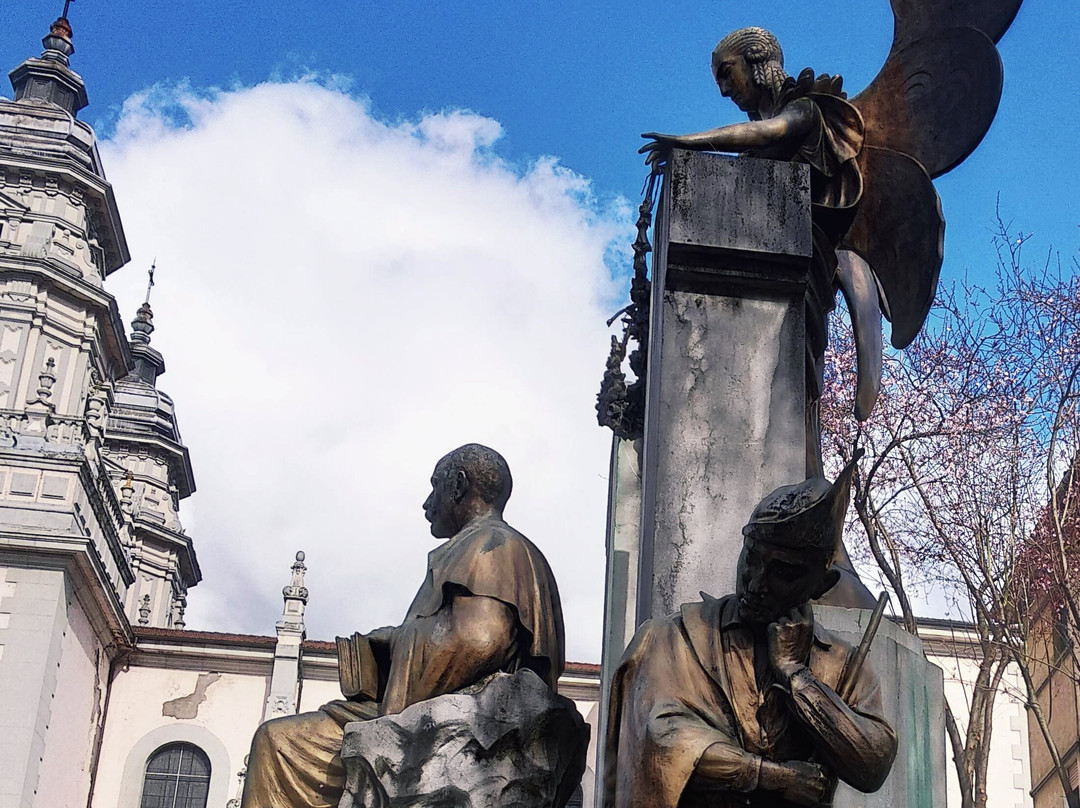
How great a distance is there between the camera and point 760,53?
6.00 m

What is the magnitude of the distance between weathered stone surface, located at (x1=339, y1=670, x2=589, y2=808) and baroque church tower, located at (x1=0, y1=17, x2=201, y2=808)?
29260 mm

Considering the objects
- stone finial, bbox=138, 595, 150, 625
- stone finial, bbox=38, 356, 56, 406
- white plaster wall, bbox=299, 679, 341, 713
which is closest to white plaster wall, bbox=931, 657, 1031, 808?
white plaster wall, bbox=299, 679, 341, 713

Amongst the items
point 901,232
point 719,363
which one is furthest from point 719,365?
point 901,232

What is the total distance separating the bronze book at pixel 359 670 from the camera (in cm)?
504

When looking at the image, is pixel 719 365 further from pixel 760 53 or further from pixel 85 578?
pixel 85 578

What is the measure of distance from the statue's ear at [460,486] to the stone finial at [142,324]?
172 feet

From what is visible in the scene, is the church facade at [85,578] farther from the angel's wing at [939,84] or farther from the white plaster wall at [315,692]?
the angel's wing at [939,84]

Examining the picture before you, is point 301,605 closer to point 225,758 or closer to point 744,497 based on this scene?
point 225,758

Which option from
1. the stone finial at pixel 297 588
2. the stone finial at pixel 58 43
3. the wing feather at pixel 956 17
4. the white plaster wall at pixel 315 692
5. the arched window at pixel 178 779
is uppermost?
the stone finial at pixel 58 43

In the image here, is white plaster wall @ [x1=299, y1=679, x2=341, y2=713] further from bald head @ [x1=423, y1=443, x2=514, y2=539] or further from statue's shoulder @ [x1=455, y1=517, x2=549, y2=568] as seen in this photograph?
statue's shoulder @ [x1=455, y1=517, x2=549, y2=568]

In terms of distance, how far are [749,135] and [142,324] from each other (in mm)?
53100

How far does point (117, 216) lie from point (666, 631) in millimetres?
38592

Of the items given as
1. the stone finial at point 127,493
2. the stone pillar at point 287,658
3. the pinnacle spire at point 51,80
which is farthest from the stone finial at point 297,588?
the pinnacle spire at point 51,80

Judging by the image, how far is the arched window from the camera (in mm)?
38312
